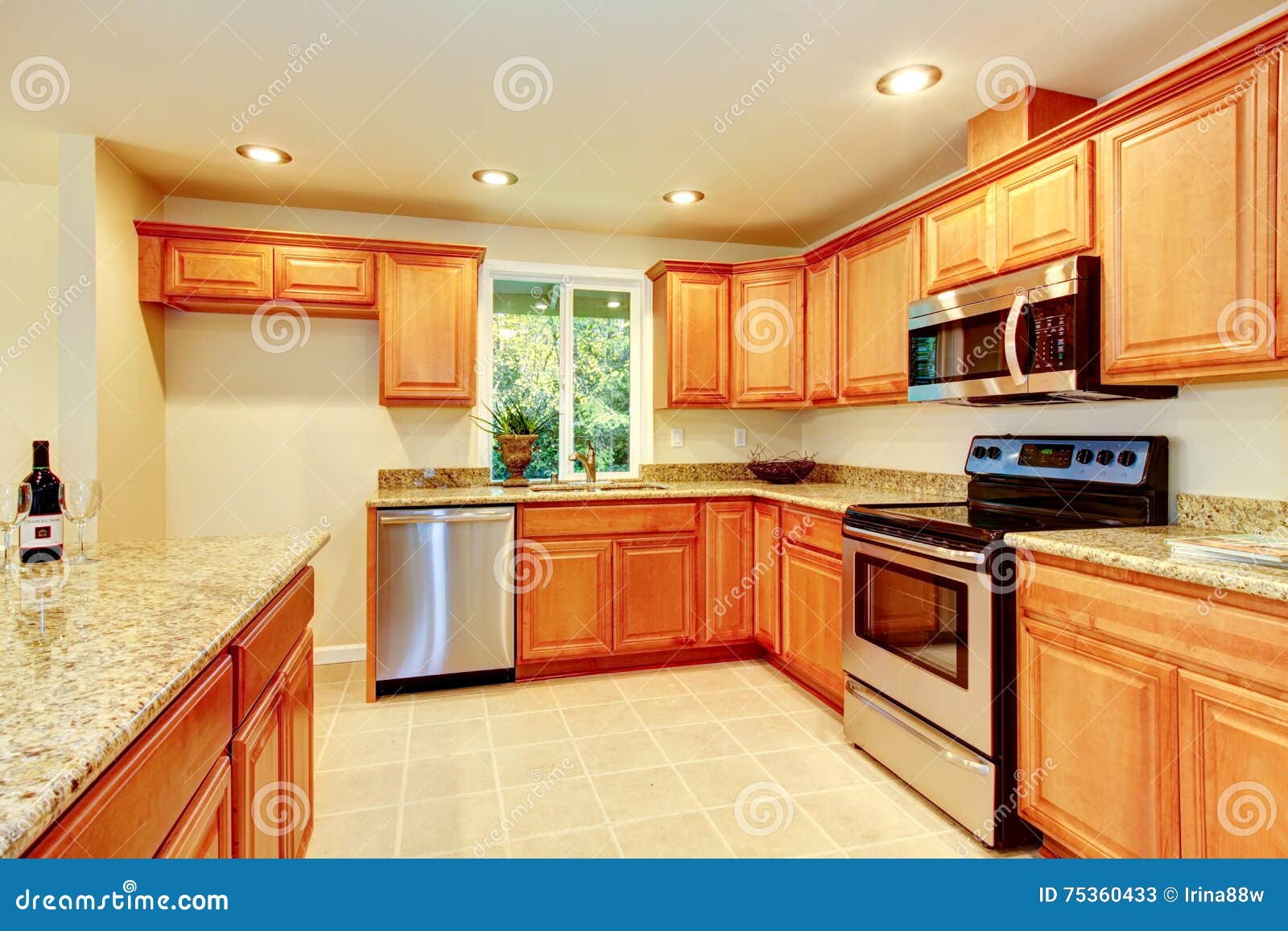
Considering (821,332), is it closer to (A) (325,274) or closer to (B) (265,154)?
(A) (325,274)

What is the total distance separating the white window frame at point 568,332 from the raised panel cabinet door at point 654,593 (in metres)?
0.77

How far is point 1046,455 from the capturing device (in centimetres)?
258

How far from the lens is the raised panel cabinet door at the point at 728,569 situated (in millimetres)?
3656

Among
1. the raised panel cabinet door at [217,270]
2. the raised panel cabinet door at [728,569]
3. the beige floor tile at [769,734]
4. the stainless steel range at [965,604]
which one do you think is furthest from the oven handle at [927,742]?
the raised panel cabinet door at [217,270]

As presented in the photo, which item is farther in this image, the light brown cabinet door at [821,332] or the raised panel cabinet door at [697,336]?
the raised panel cabinet door at [697,336]

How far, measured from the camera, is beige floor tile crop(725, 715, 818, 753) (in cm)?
272

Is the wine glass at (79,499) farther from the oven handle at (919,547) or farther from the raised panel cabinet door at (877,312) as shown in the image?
the raised panel cabinet door at (877,312)

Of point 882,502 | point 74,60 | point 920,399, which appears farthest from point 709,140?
point 74,60

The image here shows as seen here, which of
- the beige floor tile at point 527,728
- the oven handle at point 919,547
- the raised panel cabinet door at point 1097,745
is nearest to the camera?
the raised panel cabinet door at point 1097,745

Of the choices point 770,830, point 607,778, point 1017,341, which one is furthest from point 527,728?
point 1017,341

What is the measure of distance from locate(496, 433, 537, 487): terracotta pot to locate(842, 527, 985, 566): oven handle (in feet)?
5.80

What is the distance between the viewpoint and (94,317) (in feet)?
9.45

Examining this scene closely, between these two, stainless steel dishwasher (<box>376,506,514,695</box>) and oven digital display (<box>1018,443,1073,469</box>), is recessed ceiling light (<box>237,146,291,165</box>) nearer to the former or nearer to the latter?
stainless steel dishwasher (<box>376,506,514,695</box>)

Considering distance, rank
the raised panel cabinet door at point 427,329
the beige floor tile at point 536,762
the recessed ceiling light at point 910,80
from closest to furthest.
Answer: the recessed ceiling light at point 910,80, the beige floor tile at point 536,762, the raised panel cabinet door at point 427,329
